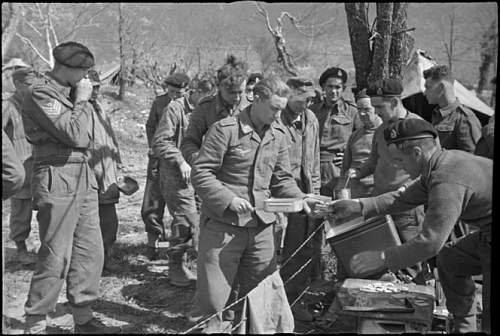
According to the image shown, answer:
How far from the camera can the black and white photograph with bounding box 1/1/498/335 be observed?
12.0ft

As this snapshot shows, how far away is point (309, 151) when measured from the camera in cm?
543

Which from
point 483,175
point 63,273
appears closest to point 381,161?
point 483,175

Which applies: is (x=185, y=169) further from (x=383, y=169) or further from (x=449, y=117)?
(x=449, y=117)

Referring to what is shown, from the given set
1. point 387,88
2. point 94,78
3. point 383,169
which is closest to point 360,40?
point 387,88

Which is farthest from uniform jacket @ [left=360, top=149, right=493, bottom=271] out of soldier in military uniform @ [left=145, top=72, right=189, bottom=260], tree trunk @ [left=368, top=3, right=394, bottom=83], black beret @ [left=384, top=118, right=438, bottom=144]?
tree trunk @ [left=368, top=3, right=394, bottom=83]

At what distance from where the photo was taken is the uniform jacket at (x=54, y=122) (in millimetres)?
3992

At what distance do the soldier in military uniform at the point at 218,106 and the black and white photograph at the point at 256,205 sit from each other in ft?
0.05

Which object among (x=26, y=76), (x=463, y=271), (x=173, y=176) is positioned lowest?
(x=463, y=271)

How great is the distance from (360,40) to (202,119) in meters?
3.42

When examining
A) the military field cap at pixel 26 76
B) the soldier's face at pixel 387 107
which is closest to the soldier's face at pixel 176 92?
the military field cap at pixel 26 76

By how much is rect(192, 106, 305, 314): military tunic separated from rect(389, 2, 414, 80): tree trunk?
3617 millimetres

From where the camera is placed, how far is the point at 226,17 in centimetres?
2666

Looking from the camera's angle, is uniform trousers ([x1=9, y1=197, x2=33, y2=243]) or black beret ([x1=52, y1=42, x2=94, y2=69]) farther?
uniform trousers ([x1=9, y1=197, x2=33, y2=243])

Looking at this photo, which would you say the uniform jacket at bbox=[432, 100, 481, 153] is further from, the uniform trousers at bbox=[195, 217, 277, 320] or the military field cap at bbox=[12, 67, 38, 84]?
the military field cap at bbox=[12, 67, 38, 84]
